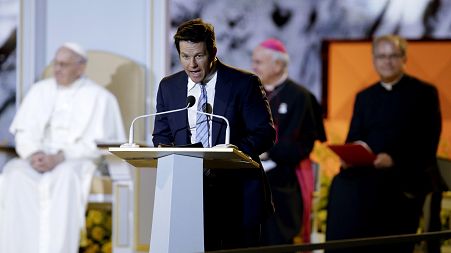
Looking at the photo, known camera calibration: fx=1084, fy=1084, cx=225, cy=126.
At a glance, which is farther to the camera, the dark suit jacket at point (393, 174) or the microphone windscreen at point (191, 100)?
the dark suit jacket at point (393, 174)

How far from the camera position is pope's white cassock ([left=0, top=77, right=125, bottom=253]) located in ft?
24.7

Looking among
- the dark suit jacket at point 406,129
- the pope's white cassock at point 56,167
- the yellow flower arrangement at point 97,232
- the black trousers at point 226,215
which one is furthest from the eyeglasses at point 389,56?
the black trousers at point 226,215

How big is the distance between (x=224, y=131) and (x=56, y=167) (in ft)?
10.8

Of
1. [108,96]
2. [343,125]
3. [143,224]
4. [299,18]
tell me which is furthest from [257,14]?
[143,224]

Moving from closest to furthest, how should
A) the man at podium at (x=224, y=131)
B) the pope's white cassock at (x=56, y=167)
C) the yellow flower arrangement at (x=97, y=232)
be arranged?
the man at podium at (x=224, y=131) < the pope's white cassock at (x=56, y=167) < the yellow flower arrangement at (x=97, y=232)

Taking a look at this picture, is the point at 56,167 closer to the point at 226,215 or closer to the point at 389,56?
the point at 389,56

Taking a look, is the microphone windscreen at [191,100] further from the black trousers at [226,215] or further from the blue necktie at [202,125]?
the black trousers at [226,215]

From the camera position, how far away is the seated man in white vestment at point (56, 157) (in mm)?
7543

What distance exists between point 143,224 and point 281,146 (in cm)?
116

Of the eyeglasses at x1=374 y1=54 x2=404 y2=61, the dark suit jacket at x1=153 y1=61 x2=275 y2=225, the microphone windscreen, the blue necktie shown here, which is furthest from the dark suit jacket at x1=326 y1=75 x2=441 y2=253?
the microphone windscreen

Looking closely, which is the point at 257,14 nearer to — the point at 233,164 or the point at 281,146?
the point at 281,146

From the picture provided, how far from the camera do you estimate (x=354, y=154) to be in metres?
7.25

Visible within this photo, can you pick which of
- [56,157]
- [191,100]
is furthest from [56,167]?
[191,100]

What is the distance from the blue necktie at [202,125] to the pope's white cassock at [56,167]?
3068mm
